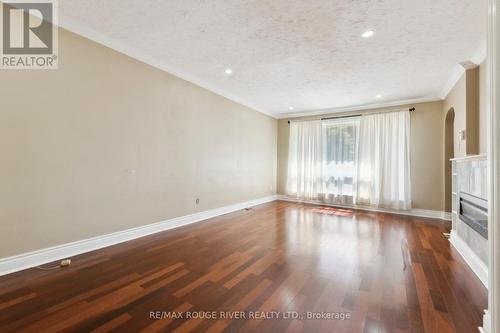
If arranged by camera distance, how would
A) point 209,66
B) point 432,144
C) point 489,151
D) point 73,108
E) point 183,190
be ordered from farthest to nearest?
1. point 432,144
2. point 183,190
3. point 209,66
4. point 73,108
5. point 489,151

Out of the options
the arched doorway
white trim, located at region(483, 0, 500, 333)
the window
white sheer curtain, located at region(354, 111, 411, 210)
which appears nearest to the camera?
white trim, located at region(483, 0, 500, 333)

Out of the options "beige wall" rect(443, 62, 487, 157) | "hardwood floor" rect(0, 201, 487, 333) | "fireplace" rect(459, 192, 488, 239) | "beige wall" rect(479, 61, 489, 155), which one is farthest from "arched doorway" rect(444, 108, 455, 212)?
"fireplace" rect(459, 192, 488, 239)

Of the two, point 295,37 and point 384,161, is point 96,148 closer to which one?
point 295,37

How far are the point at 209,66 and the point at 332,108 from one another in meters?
3.78

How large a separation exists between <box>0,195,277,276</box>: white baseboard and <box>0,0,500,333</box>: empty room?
14 mm

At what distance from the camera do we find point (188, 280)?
2.07m

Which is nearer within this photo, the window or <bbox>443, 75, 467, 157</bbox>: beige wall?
<bbox>443, 75, 467, 157</bbox>: beige wall

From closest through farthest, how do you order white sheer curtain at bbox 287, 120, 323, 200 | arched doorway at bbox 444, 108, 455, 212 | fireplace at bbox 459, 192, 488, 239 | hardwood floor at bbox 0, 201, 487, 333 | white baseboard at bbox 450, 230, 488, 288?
hardwood floor at bbox 0, 201, 487, 333
white baseboard at bbox 450, 230, 488, 288
fireplace at bbox 459, 192, 488, 239
arched doorway at bbox 444, 108, 455, 212
white sheer curtain at bbox 287, 120, 323, 200

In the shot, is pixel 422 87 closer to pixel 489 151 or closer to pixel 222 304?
pixel 489 151

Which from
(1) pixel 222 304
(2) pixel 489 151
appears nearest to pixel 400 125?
(2) pixel 489 151

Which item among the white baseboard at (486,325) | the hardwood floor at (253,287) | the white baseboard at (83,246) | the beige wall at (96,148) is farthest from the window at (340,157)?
the white baseboard at (486,325)

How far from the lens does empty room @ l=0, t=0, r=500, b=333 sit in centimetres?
165

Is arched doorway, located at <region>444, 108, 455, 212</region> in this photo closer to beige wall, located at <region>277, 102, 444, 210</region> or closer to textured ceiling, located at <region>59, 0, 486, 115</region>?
beige wall, located at <region>277, 102, 444, 210</region>

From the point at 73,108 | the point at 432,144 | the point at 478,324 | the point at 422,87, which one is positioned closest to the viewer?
the point at 478,324
